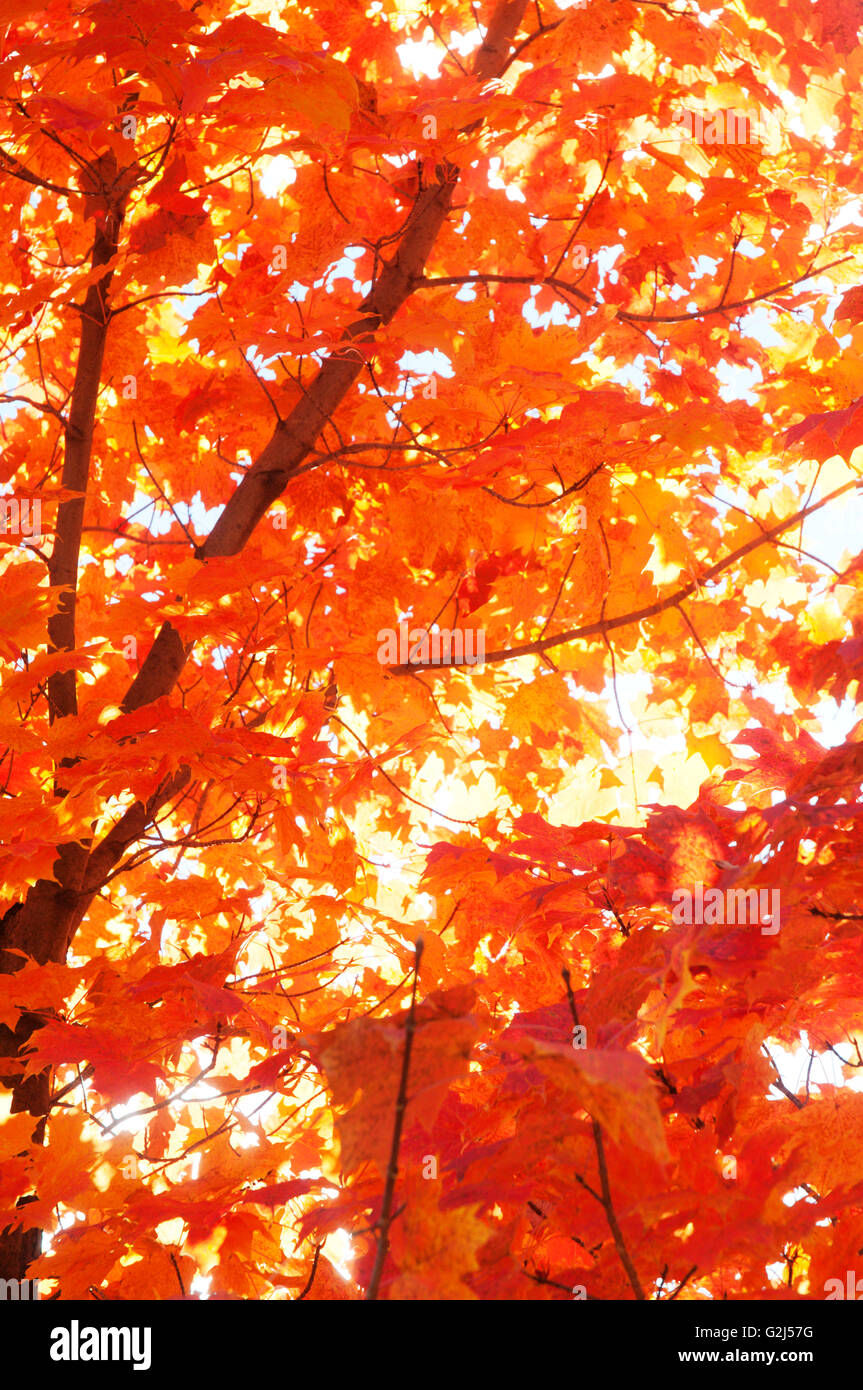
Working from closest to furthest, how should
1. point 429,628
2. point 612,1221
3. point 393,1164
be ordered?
point 393,1164
point 612,1221
point 429,628

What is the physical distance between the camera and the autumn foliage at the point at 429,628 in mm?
1741

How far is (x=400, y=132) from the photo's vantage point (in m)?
2.65

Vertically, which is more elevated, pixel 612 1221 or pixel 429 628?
pixel 429 628

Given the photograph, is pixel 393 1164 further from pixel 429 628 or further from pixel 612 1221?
pixel 429 628

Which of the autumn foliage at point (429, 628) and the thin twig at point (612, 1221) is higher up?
the autumn foliage at point (429, 628)

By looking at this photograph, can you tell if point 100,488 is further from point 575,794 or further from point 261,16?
point 575,794

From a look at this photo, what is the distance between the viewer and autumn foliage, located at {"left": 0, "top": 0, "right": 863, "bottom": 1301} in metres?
1.74

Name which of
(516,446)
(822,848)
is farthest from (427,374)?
(822,848)

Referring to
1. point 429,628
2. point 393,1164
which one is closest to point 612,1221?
point 393,1164

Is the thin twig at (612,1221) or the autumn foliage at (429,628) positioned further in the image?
the autumn foliage at (429,628)

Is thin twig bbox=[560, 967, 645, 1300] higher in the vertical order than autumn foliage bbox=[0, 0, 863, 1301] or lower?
lower

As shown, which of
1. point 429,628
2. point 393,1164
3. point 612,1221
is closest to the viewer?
point 393,1164

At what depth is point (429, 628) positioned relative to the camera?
127 inches
